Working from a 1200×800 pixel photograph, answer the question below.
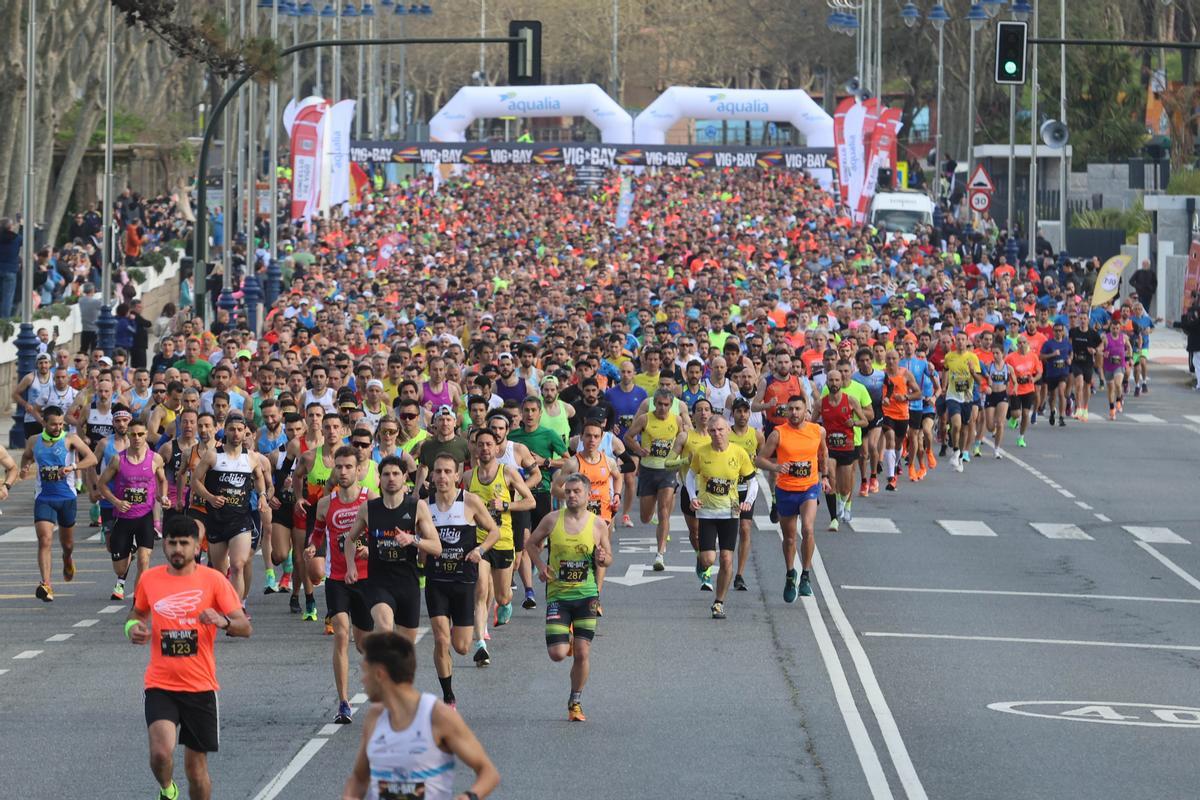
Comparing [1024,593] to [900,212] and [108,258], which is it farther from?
[900,212]

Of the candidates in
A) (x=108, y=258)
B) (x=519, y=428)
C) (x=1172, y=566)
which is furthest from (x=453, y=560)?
(x=108, y=258)

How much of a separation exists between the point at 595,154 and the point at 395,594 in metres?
56.1

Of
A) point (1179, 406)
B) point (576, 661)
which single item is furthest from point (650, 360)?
point (1179, 406)

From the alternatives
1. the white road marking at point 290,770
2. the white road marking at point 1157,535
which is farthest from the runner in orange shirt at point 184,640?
the white road marking at point 1157,535

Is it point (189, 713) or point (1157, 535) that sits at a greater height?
point (189, 713)

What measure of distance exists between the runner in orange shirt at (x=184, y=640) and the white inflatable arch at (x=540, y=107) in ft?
211

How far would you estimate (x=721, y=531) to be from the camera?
18328 mm

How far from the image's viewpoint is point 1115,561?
22.3 meters

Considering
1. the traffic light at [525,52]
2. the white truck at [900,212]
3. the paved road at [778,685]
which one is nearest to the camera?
the paved road at [778,685]

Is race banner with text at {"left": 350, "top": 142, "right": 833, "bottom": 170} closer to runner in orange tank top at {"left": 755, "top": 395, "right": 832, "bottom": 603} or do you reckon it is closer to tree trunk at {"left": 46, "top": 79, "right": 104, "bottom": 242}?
tree trunk at {"left": 46, "top": 79, "right": 104, "bottom": 242}

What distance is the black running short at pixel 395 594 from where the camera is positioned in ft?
46.4

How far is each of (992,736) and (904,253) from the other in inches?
1461

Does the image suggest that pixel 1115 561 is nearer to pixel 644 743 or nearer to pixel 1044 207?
pixel 644 743

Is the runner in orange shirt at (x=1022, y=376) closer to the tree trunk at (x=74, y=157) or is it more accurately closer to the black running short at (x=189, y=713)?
the black running short at (x=189, y=713)
